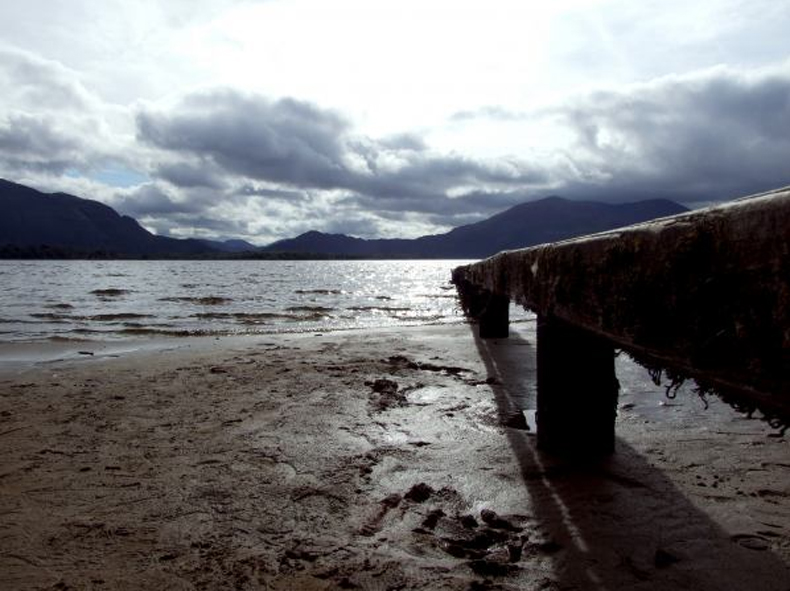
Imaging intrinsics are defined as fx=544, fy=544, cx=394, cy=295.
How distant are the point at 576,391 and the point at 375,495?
70.0 inches

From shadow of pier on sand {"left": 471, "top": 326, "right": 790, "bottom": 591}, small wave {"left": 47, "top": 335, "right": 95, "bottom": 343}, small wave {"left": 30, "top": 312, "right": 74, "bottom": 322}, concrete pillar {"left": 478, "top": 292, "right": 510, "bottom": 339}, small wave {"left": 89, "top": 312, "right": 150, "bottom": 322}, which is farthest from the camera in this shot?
small wave {"left": 89, "top": 312, "right": 150, "bottom": 322}

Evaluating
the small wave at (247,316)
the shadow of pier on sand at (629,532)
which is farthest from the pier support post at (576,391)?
the small wave at (247,316)

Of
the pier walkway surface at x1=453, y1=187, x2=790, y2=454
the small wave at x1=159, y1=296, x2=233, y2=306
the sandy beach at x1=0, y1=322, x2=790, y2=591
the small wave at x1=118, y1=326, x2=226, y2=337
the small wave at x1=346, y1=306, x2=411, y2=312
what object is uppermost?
the pier walkway surface at x1=453, y1=187, x2=790, y2=454

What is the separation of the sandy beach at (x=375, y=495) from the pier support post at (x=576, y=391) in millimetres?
195

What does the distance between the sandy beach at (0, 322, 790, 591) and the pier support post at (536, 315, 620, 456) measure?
0.64 feet

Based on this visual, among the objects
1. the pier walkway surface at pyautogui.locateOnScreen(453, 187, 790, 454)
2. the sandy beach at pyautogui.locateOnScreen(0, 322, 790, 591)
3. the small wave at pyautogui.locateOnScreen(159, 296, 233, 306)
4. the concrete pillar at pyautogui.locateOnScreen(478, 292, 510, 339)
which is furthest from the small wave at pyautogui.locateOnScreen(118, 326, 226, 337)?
the pier walkway surface at pyautogui.locateOnScreen(453, 187, 790, 454)

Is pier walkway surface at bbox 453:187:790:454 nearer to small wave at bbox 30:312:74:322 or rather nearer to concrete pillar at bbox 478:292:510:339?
concrete pillar at bbox 478:292:510:339

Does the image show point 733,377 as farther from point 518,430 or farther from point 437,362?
point 437,362

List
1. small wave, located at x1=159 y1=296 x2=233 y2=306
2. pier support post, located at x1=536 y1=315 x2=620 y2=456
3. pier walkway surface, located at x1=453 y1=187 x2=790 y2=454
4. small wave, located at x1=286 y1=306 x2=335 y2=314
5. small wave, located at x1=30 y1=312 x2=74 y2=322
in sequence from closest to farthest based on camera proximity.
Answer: pier walkway surface, located at x1=453 y1=187 x2=790 y2=454 < pier support post, located at x1=536 y1=315 x2=620 y2=456 < small wave, located at x1=30 y1=312 x2=74 y2=322 < small wave, located at x1=286 y1=306 x2=335 y2=314 < small wave, located at x1=159 y1=296 x2=233 y2=306

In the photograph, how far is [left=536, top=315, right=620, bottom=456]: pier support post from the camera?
4266mm

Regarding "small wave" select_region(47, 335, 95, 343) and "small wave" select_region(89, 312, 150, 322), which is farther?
"small wave" select_region(89, 312, 150, 322)

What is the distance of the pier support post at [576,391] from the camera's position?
4266mm

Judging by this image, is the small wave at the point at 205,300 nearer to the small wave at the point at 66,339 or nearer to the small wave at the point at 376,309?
the small wave at the point at 376,309

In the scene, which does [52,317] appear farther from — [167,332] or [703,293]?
[703,293]
